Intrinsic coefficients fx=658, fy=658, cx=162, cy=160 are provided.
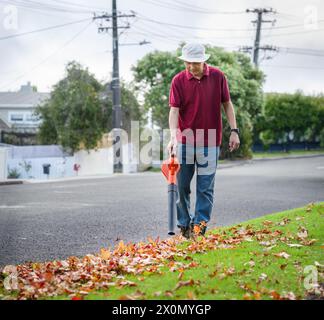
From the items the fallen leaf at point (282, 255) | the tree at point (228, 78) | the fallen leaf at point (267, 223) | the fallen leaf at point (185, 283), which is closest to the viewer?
the fallen leaf at point (185, 283)

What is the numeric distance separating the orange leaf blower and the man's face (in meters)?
0.93

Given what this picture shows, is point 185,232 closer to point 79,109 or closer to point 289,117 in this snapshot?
point 79,109

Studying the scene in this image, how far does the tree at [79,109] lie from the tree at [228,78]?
12.5 ft

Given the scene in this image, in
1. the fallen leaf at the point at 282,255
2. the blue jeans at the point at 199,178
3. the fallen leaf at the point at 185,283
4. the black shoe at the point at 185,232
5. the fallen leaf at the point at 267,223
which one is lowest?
the fallen leaf at the point at 267,223

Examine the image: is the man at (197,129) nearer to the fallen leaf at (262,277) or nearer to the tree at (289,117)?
the fallen leaf at (262,277)

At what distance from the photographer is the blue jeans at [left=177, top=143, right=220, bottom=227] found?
698 cm

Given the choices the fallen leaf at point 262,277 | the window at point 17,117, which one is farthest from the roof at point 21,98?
the fallen leaf at point 262,277

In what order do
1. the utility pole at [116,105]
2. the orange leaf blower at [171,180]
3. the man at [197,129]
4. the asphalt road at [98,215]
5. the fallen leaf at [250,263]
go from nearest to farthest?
1. the fallen leaf at [250,263]
2. the orange leaf blower at [171,180]
3. the man at [197,129]
4. the asphalt road at [98,215]
5. the utility pole at [116,105]

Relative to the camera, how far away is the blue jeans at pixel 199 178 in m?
6.98

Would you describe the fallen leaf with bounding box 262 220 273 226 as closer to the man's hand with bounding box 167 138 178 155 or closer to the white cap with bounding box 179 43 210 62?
the man's hand with bounding box 167 138 178 155

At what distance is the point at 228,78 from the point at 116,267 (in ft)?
117

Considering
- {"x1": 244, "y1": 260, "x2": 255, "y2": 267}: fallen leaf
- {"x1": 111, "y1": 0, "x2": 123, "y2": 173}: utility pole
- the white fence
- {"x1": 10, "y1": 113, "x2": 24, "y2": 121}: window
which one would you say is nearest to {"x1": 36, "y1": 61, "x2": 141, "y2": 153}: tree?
the white fence

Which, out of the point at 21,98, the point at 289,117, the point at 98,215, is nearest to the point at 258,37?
the point at 289,117
